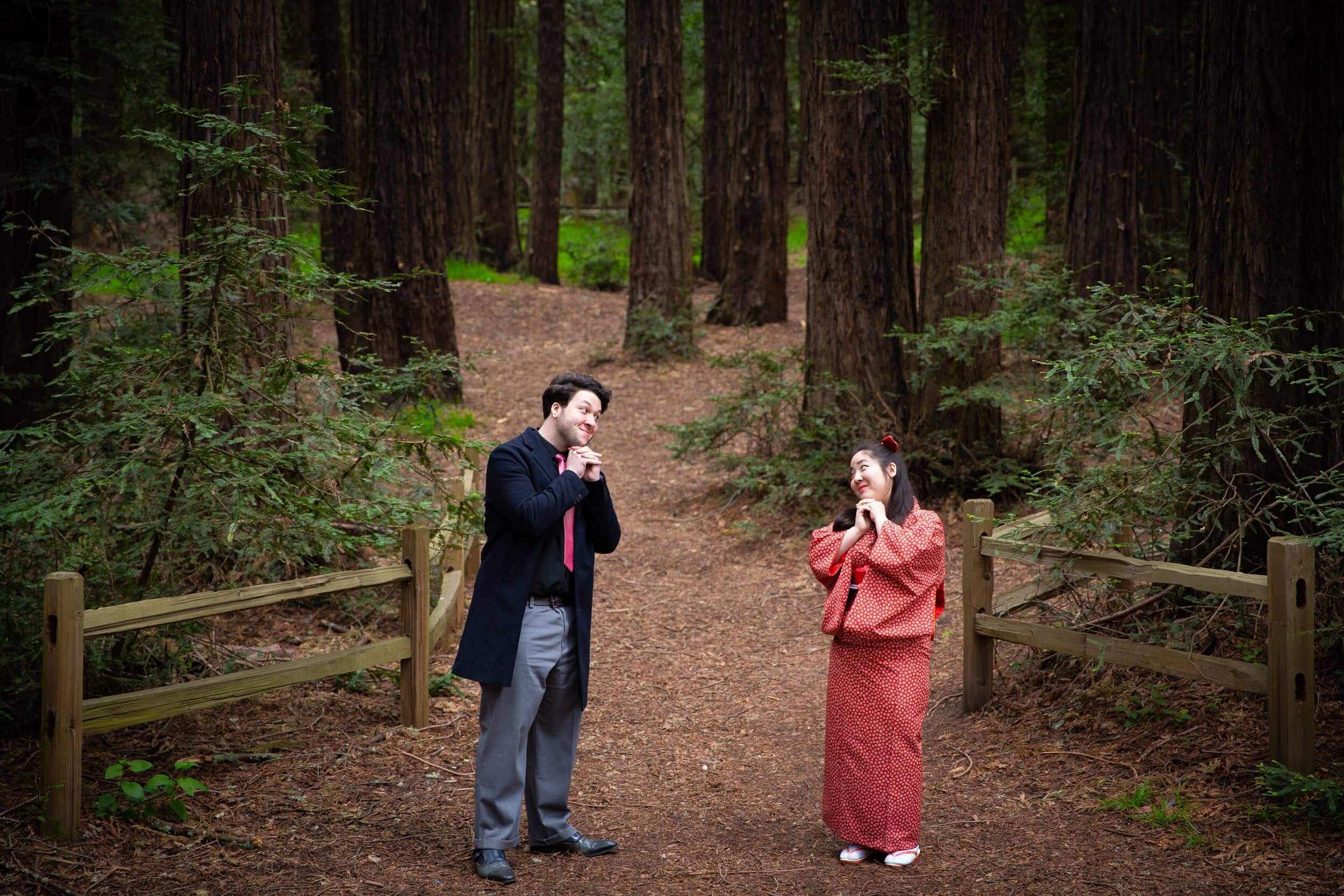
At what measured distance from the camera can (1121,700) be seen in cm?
584

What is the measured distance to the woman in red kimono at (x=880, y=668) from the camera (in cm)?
454

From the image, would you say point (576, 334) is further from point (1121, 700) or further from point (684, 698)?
point (1121, 700)

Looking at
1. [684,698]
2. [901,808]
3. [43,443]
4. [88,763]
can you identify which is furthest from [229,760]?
[901,808]

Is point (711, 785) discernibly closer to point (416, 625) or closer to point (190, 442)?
point (416, 625)

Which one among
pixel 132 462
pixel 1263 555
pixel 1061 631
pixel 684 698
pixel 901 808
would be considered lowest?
pixel 684 698

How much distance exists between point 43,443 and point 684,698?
4.00m

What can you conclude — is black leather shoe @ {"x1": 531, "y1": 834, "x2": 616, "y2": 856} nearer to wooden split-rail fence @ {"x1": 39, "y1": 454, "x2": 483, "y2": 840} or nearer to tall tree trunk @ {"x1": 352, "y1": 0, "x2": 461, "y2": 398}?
wooden split-rail fence @ {"x1": 39, "y1": 454, "x2": 483, "y2": 840}

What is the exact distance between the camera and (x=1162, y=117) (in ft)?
55.1

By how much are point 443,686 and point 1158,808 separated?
4.11 metres

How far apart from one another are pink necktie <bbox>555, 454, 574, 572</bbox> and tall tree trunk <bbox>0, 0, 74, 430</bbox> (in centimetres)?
682

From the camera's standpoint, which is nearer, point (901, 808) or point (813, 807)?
point (901, 808)

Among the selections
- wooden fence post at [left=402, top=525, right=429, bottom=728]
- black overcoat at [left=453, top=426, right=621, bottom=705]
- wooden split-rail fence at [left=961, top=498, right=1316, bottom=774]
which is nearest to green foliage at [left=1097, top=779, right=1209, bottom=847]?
wooden split-rail fence at [left=961, top=498, right=1316, bottom=774]

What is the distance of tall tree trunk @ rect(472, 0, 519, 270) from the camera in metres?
23.6

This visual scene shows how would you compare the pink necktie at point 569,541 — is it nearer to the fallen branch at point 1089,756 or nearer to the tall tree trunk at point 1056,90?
the fallen branch at point 1089,756
